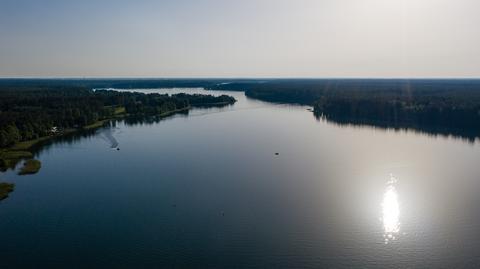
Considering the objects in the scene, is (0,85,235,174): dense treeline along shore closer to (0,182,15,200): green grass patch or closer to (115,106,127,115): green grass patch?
(115,106,127,115): green grass patch

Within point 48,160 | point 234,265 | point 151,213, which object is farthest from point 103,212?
point 48,160

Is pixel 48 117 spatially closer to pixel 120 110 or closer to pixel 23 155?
pixel 23 155

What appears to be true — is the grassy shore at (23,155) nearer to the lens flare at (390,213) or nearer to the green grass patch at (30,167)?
the green grass patch at (30,167)

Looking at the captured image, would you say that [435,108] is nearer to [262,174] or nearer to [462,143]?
[462,143]

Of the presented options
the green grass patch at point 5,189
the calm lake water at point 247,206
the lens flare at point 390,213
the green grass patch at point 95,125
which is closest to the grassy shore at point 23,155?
the calm lake water at point 247,206

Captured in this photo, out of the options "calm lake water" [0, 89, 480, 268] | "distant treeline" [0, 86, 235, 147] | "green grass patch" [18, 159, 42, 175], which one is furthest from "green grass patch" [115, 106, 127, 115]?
"green grass patch" [18, 159, 42, 175]

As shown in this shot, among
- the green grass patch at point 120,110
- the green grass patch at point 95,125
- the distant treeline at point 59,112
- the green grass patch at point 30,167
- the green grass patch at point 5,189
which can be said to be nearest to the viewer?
the green grass patch at point 5,189

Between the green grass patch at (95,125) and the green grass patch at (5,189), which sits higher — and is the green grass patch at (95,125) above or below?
above
